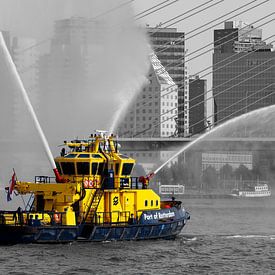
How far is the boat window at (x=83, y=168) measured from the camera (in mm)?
42406

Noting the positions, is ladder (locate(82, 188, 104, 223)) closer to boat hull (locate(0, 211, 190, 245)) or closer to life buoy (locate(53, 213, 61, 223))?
boat hull (locate(0, 211, 190, 245))

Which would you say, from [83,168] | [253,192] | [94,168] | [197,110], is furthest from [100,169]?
[197,110]

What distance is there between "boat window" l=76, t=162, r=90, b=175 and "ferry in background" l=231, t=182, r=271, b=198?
216 feet

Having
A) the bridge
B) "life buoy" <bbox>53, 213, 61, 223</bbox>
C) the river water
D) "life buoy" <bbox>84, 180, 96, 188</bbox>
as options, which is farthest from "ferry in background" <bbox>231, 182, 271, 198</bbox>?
"life buoy" <bbox>53, 213, 61, 223</bbox>

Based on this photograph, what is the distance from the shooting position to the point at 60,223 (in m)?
40.9

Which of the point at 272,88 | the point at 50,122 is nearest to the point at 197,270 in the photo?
the point at 50,122

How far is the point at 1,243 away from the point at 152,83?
5956 cm

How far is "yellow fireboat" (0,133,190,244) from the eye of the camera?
4075 cm

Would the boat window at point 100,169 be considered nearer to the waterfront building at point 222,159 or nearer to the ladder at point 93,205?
the ladder at point 93,205

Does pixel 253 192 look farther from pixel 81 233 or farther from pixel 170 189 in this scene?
pixel 81 233

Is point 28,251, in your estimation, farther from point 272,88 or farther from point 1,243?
point 272,88

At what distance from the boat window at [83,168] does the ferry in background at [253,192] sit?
216 ft

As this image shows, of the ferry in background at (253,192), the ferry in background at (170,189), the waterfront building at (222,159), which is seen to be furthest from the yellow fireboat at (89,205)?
the waterfront building at (222,159)

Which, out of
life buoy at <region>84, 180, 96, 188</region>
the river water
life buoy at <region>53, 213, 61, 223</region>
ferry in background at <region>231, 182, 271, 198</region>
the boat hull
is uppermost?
ferry in background at <region>231, 182, 271, 198</region>
